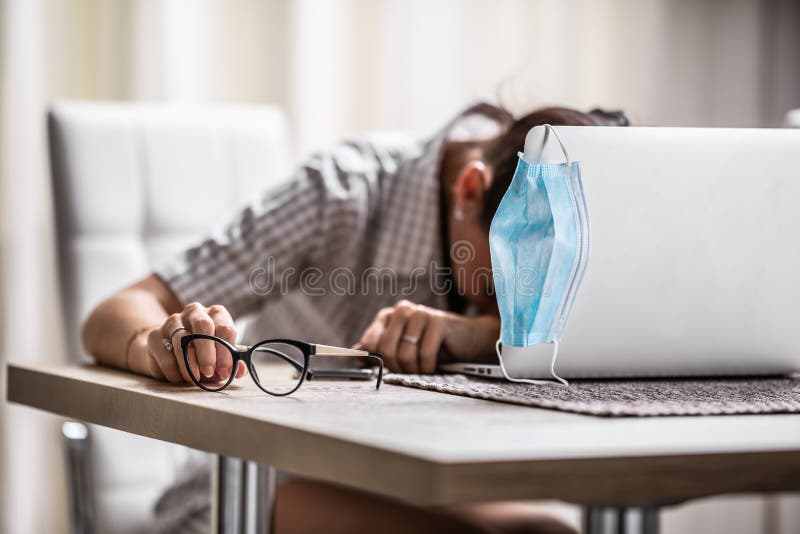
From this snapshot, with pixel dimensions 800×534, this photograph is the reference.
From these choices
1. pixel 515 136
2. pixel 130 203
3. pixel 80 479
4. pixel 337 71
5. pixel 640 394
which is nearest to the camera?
pixel 640 394

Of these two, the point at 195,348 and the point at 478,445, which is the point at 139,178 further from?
the point at 478,445

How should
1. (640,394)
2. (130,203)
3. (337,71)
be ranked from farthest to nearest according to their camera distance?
1. (337,71)
2. (130,203)
3. (640,394)

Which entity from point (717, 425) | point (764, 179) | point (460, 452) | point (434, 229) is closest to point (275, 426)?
point (460, 452)

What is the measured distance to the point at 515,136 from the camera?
1133mm

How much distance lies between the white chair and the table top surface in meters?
0.77

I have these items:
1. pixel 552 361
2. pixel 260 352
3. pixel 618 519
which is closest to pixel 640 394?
pixel 552 361

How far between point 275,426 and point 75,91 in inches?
64.9

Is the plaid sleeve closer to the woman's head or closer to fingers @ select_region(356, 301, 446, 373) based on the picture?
the woman's head

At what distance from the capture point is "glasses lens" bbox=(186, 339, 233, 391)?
81 centimetres

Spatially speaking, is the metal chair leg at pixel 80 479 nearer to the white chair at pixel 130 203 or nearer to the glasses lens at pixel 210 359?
Answer: the white chair at pixel 130 203

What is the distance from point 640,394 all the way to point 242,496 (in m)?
0.39

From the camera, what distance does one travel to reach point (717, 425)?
639 millimetres

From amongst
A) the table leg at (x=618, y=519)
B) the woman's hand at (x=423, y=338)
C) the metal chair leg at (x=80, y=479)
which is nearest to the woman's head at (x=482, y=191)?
the woman's hand at (x=423, y=338)

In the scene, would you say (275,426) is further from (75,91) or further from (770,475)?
(75,91)
